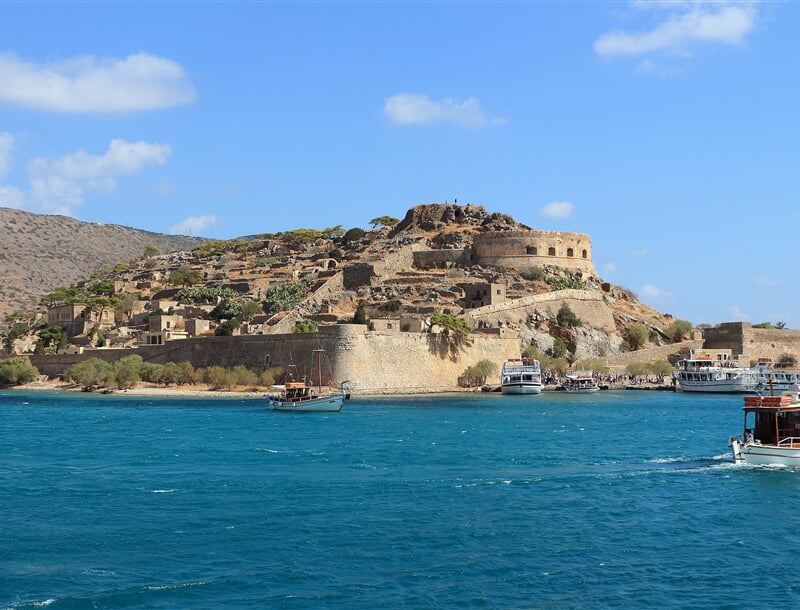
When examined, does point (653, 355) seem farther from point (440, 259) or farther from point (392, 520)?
point (392, 520)

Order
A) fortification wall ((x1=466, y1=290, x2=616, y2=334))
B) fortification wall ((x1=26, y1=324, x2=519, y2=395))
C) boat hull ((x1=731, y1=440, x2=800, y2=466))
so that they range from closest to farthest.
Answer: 1. boat hull ((x1=731, y1=440, x2=800, y2=466))
2. fortification wall ((x1=26, y1=324, x2=519, y2=395))
3. fortification wall ((x1=466, y1=290, x2=616, y2=334))

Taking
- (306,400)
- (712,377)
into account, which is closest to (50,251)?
(712,377)

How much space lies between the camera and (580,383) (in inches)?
2311

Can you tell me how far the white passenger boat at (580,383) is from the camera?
5856 cm

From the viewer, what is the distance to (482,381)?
192ft

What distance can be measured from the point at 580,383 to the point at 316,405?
1857 cm

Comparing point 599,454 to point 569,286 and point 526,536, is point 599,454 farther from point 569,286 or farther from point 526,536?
point 569,286

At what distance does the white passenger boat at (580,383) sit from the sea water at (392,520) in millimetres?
22251

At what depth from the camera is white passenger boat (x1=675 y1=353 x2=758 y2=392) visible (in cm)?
6091

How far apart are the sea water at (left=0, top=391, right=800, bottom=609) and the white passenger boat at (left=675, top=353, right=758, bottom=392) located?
25.8m

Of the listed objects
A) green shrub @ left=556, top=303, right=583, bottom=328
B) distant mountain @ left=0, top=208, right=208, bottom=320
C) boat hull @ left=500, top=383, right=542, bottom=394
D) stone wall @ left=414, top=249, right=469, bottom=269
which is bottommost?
boat hull @ left=500, top=383, right=542, bottom=394

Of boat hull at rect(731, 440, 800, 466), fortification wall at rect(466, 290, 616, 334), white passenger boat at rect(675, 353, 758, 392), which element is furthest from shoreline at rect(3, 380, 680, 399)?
boat hull at rect(731, 440, 800, 466)

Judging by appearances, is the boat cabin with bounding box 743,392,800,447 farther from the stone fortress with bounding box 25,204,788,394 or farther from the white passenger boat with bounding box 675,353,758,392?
the white passenger boat with bounding box 675,353,758,392

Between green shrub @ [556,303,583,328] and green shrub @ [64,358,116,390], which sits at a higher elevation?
green shrub @ [556,303,583,328]
